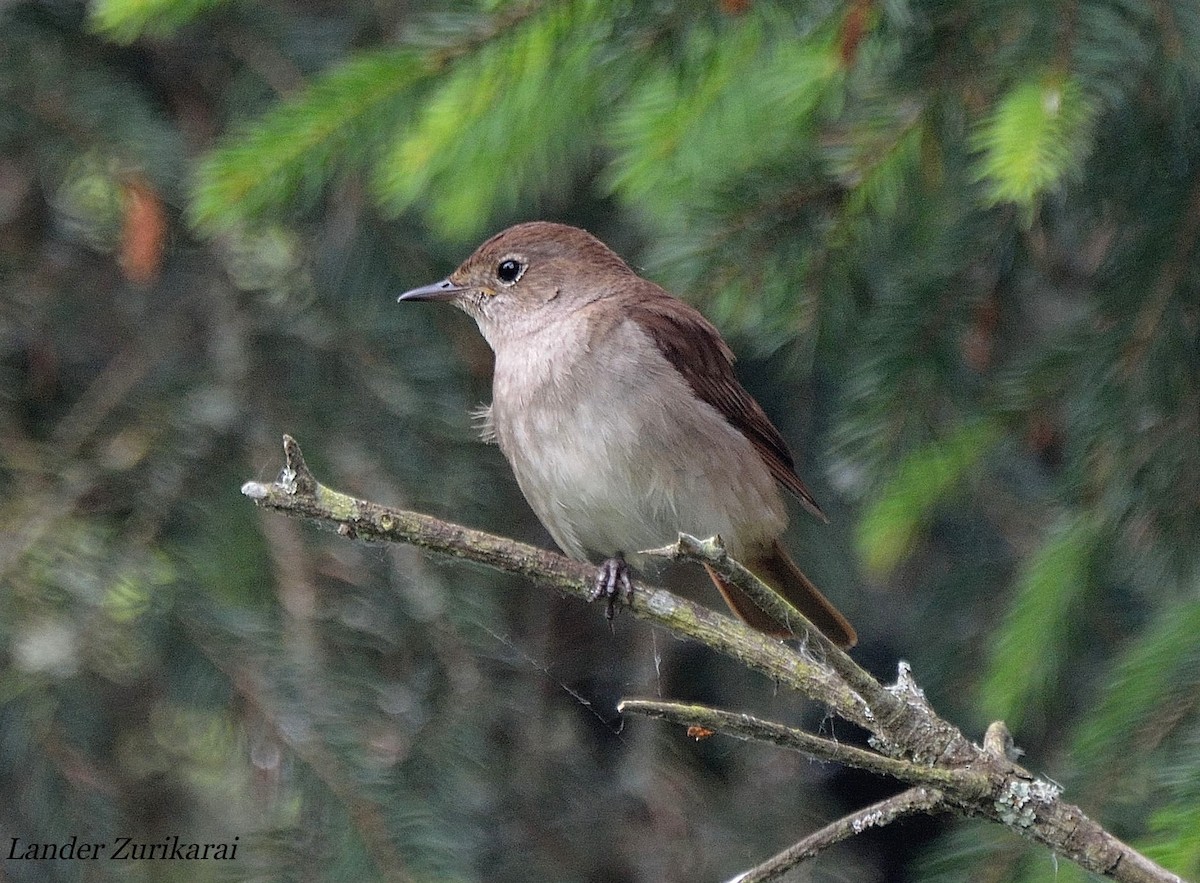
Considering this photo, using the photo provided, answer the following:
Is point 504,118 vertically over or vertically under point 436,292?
over

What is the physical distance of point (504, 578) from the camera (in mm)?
3795

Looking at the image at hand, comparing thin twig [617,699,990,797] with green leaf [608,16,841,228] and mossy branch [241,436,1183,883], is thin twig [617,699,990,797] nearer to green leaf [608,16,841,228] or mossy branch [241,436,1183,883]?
mossy branch [241,436,1183,883]

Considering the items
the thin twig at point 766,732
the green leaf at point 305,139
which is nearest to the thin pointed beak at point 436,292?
the green leaf at point 305,139

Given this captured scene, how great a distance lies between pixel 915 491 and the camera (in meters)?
2.85

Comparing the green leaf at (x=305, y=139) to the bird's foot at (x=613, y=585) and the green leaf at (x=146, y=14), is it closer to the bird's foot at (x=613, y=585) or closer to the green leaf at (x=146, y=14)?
the green leaf at (x=146, y=14)

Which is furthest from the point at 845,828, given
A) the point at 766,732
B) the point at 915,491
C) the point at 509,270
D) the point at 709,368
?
the point at 509,270

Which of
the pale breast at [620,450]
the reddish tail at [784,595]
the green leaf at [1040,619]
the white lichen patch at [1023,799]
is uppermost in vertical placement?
the white lichen patch at [1023,799]

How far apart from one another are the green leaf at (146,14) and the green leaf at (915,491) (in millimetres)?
1555

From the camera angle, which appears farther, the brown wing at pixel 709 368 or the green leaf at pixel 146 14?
the brown wing at pixel 709 368

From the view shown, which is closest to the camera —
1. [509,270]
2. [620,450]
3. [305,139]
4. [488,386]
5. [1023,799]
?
[1023,799]

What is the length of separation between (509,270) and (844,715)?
6.42 feet

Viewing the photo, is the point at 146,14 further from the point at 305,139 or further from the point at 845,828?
the point at 845,828

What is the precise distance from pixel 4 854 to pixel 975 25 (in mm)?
2514

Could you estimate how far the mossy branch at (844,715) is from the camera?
5.91 feet
